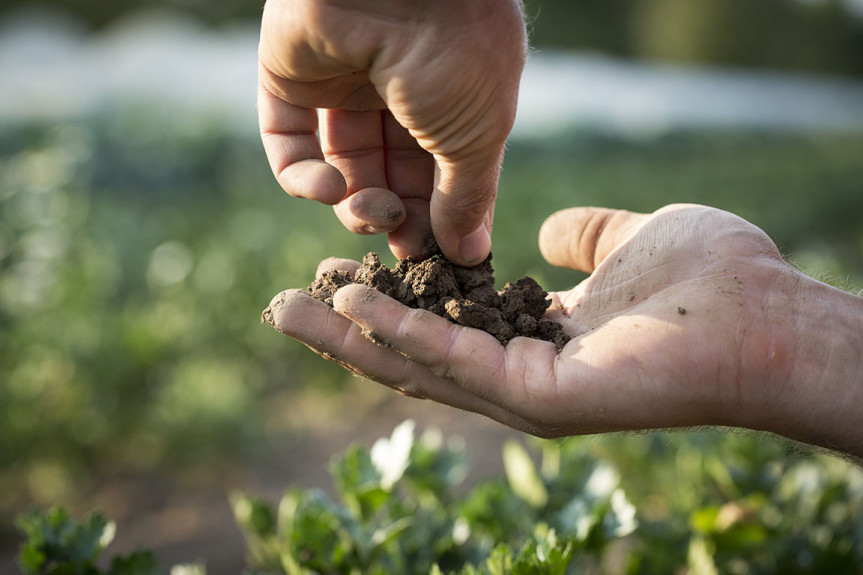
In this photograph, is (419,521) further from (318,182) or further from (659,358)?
(318,182)

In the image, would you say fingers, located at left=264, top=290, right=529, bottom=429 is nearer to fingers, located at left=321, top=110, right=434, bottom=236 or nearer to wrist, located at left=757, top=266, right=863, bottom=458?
fingers, located at left=321, top=110, right=434, bottom=236

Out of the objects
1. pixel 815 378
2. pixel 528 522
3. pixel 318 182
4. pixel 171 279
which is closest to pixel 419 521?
pixel 528 522

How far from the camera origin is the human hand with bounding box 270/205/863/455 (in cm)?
167

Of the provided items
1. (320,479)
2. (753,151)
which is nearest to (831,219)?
(753,151)

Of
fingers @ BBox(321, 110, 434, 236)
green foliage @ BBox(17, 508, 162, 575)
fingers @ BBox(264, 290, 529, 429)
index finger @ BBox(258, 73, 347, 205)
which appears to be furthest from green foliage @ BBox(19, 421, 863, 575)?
index finger @ BBox(258, 73, 347, 205)

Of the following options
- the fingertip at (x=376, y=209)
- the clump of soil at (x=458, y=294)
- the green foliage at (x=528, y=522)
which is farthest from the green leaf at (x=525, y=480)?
the fingertip at (x=376, y=209)

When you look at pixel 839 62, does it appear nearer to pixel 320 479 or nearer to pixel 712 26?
pixel 712 26

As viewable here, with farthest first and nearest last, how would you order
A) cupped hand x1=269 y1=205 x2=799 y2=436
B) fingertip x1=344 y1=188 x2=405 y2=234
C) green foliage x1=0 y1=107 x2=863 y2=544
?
green foliage x1=0 y1=107 x2=863 y2=544, fingertip x1=344 y1=188 x2=405 y2=234, cupped hand x1=269 y1=205 x2=799 y2=436

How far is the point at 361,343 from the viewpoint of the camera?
5.78ft

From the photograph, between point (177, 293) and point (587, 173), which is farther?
point (587, 173)

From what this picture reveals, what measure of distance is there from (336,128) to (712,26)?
30414 millimetres

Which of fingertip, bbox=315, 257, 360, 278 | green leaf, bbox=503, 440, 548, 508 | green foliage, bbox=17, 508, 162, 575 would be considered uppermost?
fingertip, bbox=315, 257, 360, 278

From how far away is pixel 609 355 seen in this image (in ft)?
5.54

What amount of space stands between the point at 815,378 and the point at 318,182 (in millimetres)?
1313
